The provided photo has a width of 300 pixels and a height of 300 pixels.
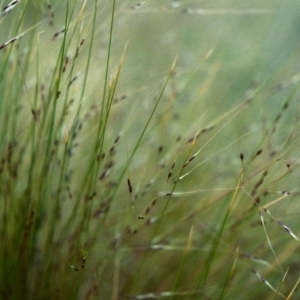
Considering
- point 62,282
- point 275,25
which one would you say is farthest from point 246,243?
point 275,25

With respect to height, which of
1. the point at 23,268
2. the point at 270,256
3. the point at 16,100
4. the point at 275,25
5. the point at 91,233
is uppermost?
the point at 16,100

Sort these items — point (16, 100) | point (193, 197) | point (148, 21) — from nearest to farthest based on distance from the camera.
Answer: point (16, 100) → point (193, 197) → point (148, 21)

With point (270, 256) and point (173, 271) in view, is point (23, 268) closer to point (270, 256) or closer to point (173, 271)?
point (173, 271)

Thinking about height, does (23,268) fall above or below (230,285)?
above

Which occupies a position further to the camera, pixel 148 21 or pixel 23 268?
pixel 148 21

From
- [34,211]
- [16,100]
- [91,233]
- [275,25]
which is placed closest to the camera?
[34,211]

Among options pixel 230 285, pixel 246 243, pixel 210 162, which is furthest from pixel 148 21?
pixel 230 285
